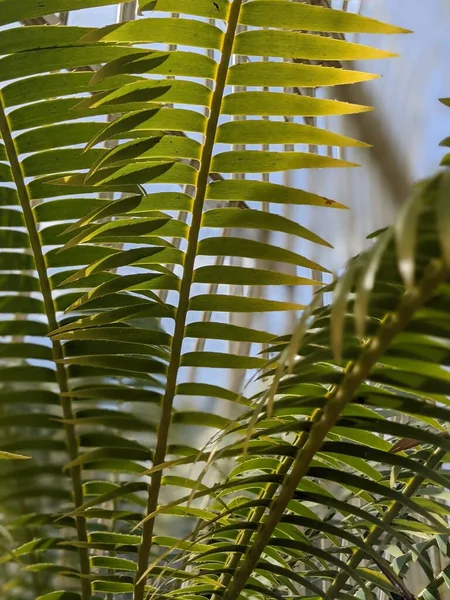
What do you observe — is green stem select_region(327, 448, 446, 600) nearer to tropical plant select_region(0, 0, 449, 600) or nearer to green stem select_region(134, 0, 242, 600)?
tropical plant select_region(0, 0, 449, 600)

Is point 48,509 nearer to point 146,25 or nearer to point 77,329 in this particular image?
point 77,329

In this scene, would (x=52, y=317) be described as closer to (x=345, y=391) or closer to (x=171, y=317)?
(x=171, y=317)

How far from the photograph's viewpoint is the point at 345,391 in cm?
44

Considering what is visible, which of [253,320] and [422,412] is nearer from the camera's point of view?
[422,412]

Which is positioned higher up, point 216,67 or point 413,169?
point 413,169

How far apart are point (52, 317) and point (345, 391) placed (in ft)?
1.33

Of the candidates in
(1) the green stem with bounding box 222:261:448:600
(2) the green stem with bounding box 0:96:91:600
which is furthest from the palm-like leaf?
(2) the green stem with bounding box 0:96:91:600

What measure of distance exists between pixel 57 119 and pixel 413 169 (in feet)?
5.49

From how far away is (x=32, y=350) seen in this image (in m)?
0.76

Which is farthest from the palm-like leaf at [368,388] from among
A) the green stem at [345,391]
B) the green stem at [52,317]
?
the green stem at [52,317]

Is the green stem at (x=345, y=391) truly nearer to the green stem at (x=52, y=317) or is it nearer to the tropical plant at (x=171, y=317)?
the tropical plant at (x=171, y=317)

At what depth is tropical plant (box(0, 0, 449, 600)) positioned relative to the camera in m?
0.57

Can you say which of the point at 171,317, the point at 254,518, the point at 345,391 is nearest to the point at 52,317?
the point at 171,317

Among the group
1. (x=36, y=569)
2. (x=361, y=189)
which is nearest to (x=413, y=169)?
(x=361, y=189)
